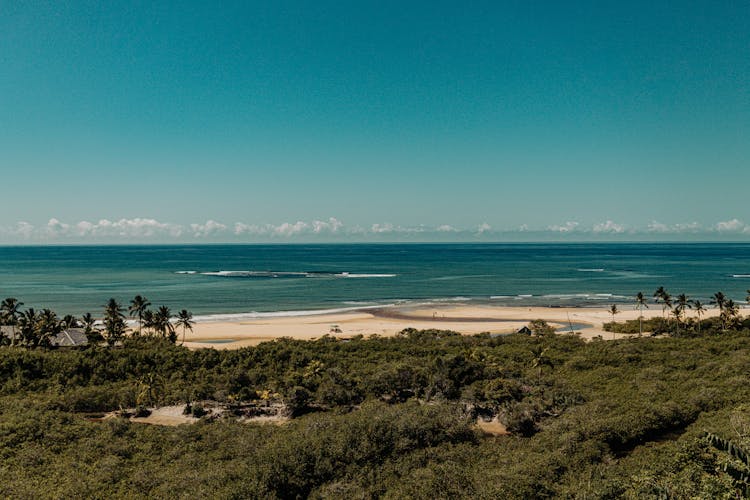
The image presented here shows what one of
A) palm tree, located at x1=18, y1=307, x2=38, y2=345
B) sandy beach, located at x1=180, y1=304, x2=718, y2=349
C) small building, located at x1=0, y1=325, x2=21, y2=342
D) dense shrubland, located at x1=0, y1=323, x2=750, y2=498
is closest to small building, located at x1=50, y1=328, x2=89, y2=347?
palm tree, located at x1=18, y1=307, x2=38, y2=345

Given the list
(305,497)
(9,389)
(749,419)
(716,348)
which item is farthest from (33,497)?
(716,348)

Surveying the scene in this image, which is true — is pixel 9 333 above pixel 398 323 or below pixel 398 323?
above

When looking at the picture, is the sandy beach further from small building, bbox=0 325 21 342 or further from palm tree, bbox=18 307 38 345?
small building, bbox=0 325 21 342

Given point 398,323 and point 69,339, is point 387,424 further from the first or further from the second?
point 398,323

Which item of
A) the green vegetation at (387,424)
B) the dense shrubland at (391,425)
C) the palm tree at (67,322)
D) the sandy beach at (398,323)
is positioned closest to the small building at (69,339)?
the palm tree at (67,322)

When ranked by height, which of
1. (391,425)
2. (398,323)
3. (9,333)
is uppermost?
(391,425)

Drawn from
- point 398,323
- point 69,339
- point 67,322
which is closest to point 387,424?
point 69,339
